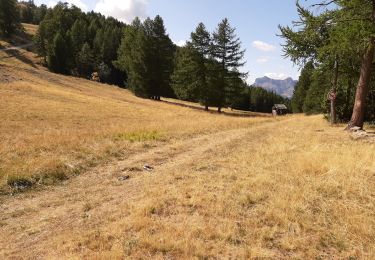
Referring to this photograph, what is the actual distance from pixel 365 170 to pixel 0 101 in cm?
3243

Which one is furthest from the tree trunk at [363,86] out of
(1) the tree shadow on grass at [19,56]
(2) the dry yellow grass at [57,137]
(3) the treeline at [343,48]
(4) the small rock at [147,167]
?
(1) the tree shadow on grass at [19,56]

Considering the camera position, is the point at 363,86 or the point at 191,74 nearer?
the point at 363,86

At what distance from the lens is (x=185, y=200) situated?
8711mm

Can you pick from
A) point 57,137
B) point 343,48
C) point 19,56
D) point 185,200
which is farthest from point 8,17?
point 185,200

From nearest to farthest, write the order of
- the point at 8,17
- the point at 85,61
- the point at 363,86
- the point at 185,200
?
the point at 185,200 < the point at 363,86 < the point at 85,61 < the point at 8,17

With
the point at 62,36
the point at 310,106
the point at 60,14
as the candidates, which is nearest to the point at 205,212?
the point at 310,106

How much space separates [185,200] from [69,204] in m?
2.88

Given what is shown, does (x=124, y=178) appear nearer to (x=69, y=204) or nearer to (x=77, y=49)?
(x=69, y=204)

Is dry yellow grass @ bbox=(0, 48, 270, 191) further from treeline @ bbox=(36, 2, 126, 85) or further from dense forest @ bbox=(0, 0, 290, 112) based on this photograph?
treeline @ bbox=(36, 2, 126, 85)

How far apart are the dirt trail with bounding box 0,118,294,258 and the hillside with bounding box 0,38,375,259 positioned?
0.03 metres

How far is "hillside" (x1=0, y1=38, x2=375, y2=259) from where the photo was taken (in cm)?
661

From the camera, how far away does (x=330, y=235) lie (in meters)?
7.07

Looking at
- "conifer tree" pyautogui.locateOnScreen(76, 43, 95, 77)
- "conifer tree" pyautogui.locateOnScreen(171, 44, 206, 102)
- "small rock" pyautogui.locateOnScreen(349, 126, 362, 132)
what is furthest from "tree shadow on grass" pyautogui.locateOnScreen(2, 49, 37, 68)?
"small rock" pyautogui.locateOnScreen(349, 126, 362, 132)

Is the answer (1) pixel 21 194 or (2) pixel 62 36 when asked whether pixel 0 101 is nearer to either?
(1) pixel 21 194
